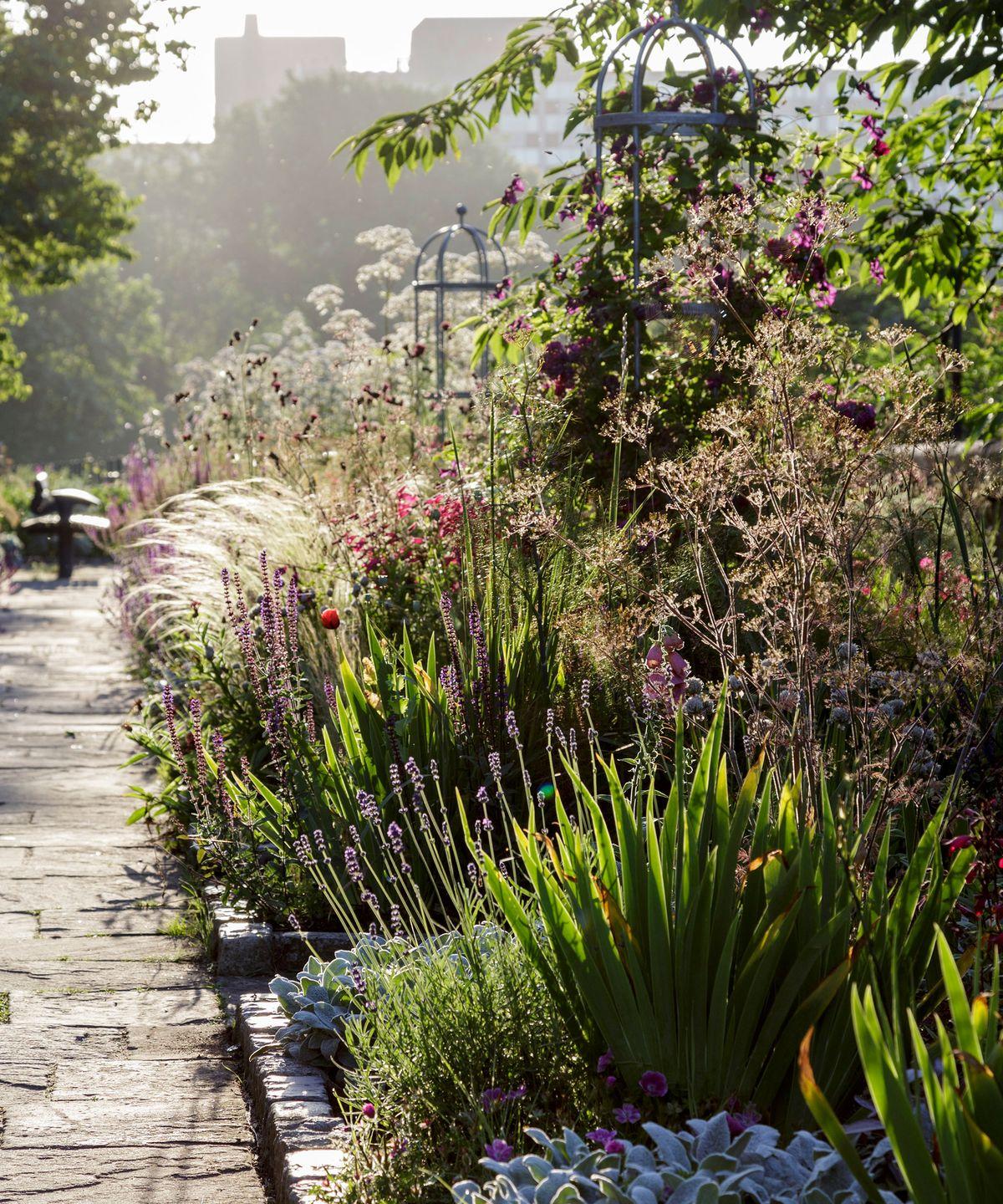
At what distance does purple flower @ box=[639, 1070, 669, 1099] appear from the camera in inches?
89.0

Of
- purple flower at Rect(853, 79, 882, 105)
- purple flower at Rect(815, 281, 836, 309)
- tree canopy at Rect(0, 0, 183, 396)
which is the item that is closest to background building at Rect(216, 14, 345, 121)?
tree canopy at Rect(0, 0, 183, 396)

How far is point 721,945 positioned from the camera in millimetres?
2463

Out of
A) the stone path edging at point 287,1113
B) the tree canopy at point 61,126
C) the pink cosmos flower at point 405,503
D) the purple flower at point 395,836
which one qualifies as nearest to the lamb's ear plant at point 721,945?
the purple flower at point 395,836

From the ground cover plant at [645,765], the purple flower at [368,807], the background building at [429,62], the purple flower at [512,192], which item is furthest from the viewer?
the background building at [429,62]

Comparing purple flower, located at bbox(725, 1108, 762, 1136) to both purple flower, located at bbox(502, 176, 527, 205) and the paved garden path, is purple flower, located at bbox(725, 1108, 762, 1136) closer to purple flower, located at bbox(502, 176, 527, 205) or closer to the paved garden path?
the paved garden path

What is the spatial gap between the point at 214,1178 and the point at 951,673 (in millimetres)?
2071

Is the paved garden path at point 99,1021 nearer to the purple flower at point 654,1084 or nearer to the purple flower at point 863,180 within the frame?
the purple flower at point 654,1084

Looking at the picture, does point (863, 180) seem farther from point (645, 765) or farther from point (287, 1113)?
point (287, 1113)

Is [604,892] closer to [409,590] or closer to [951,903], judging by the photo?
[951,903]

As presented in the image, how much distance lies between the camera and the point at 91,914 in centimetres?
457

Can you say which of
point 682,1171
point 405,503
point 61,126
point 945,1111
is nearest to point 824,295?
point 405,503

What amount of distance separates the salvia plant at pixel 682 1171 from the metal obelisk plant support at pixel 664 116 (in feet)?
13.3

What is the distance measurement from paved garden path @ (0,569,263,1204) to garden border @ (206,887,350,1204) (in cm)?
6

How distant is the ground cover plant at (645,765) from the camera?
2332 mm
